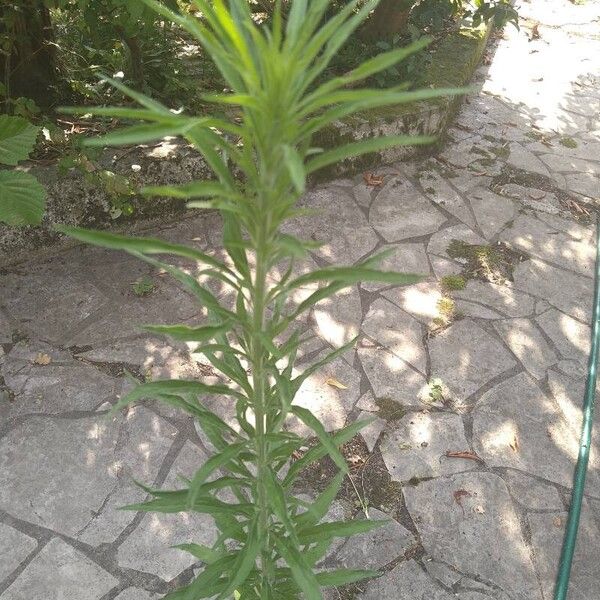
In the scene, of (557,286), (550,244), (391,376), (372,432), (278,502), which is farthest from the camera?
(550,244)

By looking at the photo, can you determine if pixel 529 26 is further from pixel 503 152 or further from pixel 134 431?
pixel 134 431

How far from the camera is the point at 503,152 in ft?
16.8

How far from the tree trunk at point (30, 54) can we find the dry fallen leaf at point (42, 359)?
167cm

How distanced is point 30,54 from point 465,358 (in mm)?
3149

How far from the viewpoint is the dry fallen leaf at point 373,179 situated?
4527mm

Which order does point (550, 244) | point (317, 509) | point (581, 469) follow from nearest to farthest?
point (317, 509) → point (581, 469) → point (550, 244)

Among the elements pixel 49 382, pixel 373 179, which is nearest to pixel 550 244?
pixel 373 179

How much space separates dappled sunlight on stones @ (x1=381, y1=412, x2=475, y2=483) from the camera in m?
2.77

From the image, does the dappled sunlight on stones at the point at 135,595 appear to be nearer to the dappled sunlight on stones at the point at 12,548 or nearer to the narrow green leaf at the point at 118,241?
the dappled sunlight on stones at the point at 12,548

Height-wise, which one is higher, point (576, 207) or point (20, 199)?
point (20, 199)

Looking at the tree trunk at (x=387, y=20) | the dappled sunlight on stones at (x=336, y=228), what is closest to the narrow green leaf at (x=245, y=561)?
the dappled sunlight on stones at (x=336, y=228)

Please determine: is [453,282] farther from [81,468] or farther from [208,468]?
[208,468]

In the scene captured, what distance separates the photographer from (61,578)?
7.55 ft

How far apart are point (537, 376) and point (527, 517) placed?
877 millimetres
